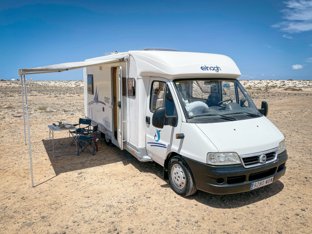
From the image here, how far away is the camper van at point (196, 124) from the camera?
4.72 m

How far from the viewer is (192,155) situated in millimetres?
4965

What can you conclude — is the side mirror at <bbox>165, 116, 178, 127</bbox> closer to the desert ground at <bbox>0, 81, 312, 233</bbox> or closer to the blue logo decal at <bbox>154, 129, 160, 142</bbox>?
the blue logo decal at <bbox>154, 129, 160, 142</bbox>

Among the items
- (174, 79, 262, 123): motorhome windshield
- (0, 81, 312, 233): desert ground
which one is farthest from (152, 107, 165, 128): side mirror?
(0, 81, 312, 233): desert ground

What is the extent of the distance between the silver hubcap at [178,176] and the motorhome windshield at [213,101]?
3.39 ft

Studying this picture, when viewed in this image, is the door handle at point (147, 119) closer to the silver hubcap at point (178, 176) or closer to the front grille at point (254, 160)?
the silver hubcap at point (178, 176)

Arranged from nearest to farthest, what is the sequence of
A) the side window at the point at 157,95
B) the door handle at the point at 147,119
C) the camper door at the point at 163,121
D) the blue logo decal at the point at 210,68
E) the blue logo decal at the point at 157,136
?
the camper door at the point at 163,121
the blue logo decal at the point at 210,68
the side window at the point at 157,95
the blue logo decal at the point at 157,136
the door handle at the point at 147,119

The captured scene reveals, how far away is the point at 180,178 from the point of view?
537 centimetres

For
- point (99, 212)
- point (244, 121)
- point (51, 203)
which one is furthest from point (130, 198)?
point (244, 121)

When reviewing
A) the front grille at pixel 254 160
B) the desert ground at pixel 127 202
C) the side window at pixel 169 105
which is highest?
the side window at pixel 169 105

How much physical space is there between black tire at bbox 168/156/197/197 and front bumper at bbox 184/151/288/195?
173 millimetres

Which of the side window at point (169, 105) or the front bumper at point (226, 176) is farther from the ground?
the side window at point (169, 105)

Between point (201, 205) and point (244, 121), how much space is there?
1.81 metres

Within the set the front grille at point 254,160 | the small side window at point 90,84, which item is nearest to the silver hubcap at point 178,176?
the front grille at point 254,160

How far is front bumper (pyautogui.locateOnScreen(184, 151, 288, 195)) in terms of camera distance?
4609 mm
